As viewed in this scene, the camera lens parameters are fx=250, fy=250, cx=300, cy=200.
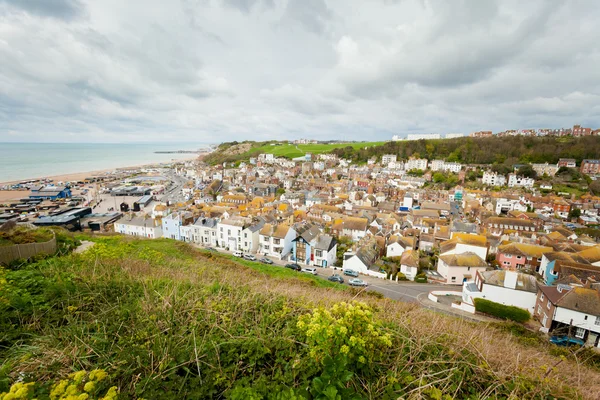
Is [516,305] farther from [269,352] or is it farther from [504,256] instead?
[269,352]

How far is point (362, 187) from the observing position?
71438 millimetres

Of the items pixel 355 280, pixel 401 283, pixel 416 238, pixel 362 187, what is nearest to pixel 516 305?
pixel 401 283

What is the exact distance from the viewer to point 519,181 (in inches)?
2923

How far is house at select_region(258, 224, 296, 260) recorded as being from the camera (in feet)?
94.3

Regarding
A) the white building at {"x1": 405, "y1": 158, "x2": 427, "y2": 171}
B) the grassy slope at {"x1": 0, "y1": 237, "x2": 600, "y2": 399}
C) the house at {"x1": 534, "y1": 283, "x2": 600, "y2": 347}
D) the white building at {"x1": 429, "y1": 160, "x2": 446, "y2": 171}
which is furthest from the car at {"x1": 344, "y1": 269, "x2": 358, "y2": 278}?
the white building at {"x1": 429, "y1": 160, "x2": 446, "y2": 171}

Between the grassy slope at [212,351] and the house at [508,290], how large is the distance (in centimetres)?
1647

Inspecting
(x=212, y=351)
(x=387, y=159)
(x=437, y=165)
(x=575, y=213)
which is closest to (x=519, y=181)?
(x=437, y=165)

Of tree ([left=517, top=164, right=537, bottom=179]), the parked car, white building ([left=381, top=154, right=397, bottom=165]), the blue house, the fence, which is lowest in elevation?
the parked car

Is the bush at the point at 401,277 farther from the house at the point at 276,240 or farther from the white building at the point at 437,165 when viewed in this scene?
the white building at the point at 437,165

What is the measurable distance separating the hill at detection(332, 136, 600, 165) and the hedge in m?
92.5

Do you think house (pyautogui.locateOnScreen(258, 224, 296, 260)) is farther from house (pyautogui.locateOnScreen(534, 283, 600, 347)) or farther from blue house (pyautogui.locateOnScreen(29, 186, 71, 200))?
blue house (pyautogui.locateOnScreen(29, 186, 71, 200))

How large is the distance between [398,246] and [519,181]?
72.1 m

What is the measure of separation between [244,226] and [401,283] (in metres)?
18.8

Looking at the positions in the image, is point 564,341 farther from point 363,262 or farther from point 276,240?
point 276,240
